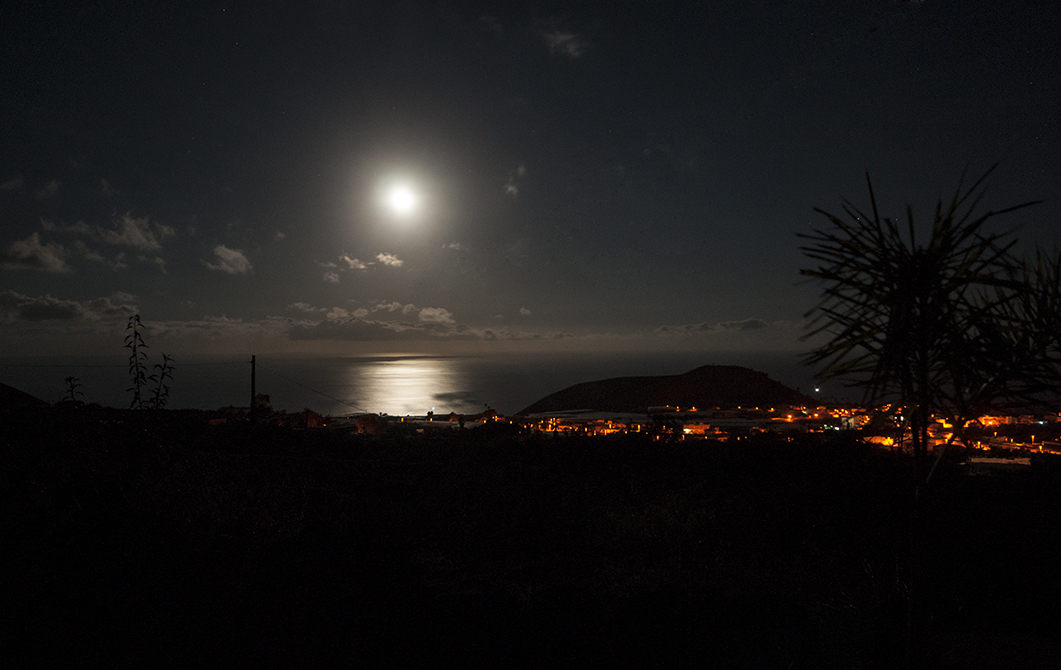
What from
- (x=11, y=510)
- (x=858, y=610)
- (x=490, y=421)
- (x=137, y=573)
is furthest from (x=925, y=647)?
(x=490, y=421)

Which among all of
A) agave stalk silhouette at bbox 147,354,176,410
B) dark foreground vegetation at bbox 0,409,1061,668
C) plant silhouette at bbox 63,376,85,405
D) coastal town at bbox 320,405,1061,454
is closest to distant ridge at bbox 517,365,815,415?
coastal town at bbox 320,405,1061,454

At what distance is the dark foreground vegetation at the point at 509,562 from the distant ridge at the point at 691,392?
19.6 m

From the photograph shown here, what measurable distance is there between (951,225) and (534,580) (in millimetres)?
6128

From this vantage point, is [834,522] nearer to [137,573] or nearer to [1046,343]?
[1046,343]

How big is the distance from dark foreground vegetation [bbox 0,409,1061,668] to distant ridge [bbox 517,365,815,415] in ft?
64.2

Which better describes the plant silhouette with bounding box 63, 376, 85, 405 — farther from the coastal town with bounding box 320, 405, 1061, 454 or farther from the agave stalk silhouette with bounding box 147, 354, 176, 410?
the coastal town with bounding box 320, 405, 1061, 454

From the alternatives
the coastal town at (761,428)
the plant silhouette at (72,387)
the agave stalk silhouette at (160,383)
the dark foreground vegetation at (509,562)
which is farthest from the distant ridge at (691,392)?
the plant silhouette at (72,387)

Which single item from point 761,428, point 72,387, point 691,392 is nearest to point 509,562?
point 72,387

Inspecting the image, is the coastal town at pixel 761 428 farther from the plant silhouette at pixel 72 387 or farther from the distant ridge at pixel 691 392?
the plant silhouette at pixel 72 387

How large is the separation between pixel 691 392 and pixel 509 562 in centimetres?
2687

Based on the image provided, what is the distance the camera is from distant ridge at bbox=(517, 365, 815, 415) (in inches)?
1209

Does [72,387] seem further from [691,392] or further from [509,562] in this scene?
[691,392]

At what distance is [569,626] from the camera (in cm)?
550

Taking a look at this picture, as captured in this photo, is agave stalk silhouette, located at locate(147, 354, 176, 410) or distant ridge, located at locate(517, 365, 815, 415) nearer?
agave stalk silhouette, located at locate(147, 354, 176, 410)
